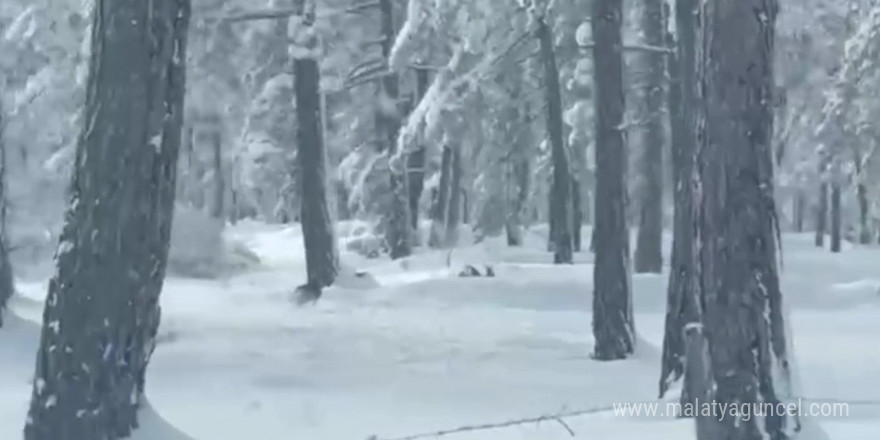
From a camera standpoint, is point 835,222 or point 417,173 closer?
point 417,173

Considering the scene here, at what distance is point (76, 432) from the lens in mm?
7555

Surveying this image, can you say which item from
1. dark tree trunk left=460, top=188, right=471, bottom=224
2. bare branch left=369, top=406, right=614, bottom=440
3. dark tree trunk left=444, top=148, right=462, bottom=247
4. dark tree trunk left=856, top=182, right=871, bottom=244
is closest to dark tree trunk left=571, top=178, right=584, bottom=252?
dark tree trunk left=444, top=148, right=462, bottom=247

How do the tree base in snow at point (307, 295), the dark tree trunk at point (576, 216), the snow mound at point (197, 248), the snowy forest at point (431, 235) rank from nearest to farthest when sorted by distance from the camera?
the snowy forest at point (431, 235)
the tree base in snow at point (307, 295)
the snow mound at point (197, 248)
the dark tree trunk at point (576, 216)

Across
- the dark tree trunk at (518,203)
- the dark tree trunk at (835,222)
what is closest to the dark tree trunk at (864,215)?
the dark tree trunk at (835,222)

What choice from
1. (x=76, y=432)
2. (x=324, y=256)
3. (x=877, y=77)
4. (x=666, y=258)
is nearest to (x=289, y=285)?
(x=324, y=256)

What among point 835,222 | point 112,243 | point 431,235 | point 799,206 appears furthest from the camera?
point 799,206

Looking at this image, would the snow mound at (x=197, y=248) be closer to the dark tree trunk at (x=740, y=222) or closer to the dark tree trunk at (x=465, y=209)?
the dark tree trunk at (x=740, y=222)

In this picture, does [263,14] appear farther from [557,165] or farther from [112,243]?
[112,243]

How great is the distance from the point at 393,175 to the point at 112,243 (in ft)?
68.2

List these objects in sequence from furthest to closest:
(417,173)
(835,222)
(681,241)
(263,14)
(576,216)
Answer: (835,222), (576,216), (417,173), (263,14), (681,241)

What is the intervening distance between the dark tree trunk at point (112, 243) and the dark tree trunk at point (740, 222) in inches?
126

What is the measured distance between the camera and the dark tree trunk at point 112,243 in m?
7.56

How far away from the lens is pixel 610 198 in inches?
597

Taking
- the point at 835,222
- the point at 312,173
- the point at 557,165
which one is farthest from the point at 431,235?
the point at 835,222
